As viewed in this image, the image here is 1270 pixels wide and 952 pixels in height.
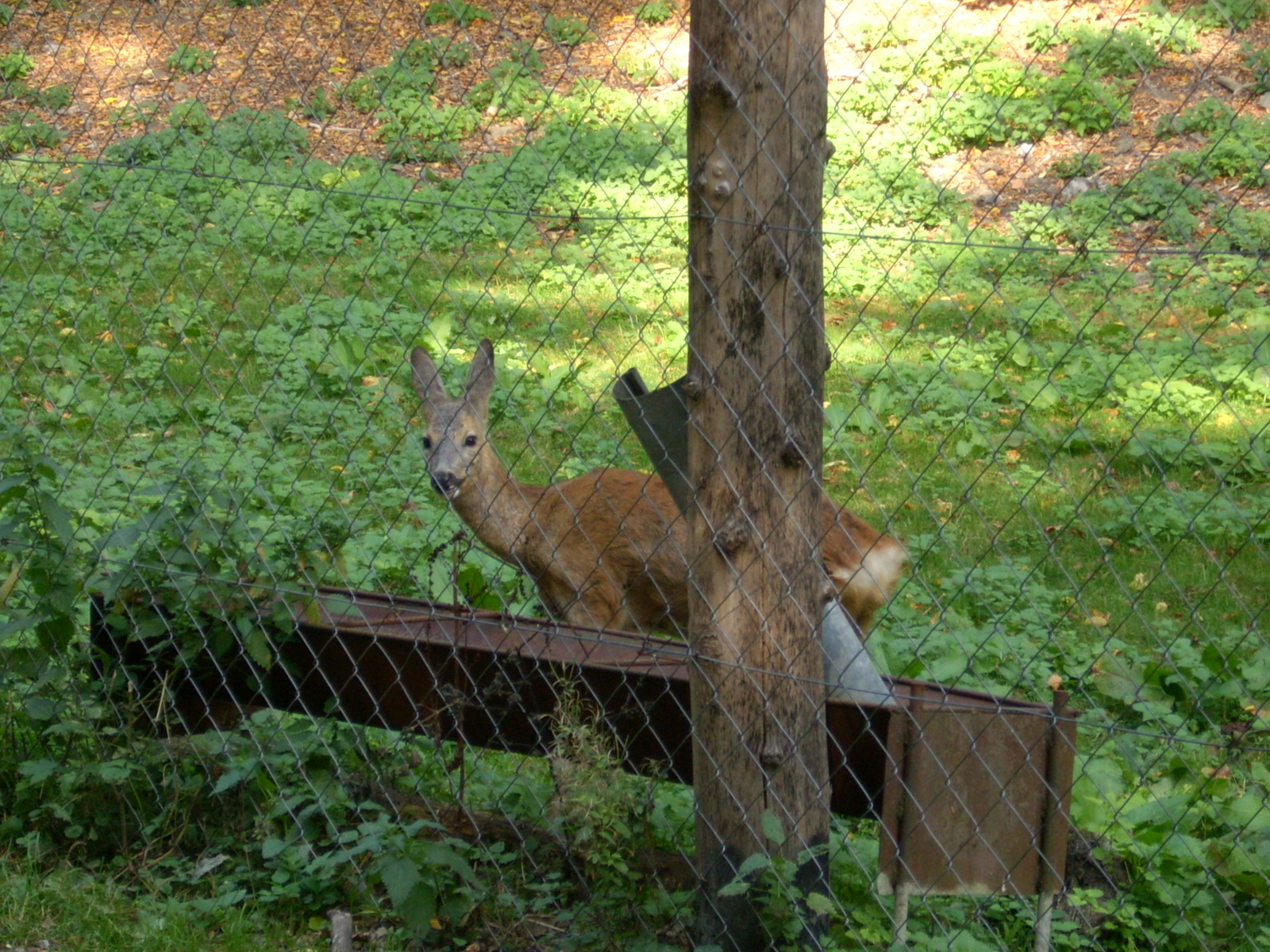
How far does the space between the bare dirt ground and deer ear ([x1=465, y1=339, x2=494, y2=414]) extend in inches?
185

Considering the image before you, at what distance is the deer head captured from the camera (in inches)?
261

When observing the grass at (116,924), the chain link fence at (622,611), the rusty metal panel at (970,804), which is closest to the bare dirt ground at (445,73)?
the chain link fence at (622,611)

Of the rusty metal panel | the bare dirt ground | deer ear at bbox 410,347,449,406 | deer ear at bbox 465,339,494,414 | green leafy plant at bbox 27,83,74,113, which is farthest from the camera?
green leafy plant at bbox 27,83,74,113

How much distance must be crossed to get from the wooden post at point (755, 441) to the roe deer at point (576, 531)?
109 inches

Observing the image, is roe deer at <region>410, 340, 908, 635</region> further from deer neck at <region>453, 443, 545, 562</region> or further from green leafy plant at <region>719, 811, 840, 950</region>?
green leafy plant at <region>719, 811, 840, 950</region>

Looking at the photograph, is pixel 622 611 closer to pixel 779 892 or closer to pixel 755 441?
pixel 779 892

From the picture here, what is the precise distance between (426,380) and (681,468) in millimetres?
3466

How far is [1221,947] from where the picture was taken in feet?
12.7

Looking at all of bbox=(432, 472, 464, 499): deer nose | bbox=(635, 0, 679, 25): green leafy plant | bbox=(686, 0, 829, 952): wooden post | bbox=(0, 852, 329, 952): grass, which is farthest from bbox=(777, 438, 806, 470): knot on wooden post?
bbox=(635, 0, 679, 25): green leafy plant

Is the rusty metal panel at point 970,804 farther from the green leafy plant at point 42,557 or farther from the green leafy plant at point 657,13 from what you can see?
the green leafy plant at point 657,13

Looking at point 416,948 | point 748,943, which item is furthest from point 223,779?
point 748,943

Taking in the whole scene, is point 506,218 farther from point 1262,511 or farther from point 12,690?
point 12,690

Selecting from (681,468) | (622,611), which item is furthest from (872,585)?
(681,468)

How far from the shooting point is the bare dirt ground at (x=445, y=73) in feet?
36.6
